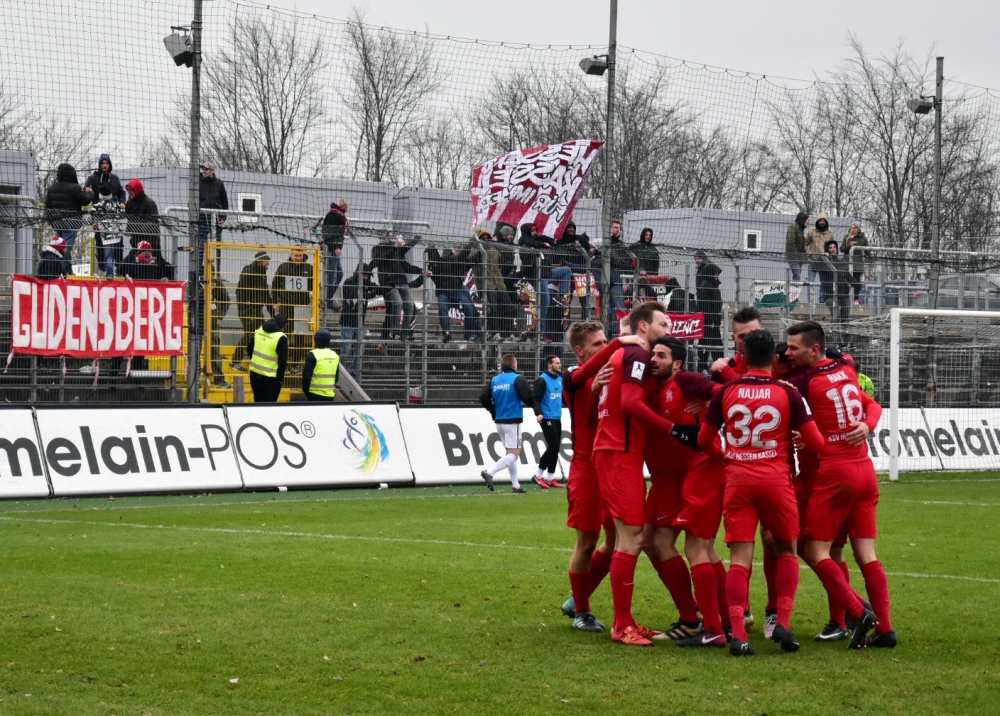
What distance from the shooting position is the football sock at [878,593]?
787 cm

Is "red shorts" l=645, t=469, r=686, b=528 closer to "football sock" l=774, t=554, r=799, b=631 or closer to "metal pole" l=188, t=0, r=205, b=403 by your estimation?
"football sock" l=774, t=554, r=799, b=631

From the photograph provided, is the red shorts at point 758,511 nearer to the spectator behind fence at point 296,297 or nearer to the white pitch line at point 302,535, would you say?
the white pitch line at point 302,535

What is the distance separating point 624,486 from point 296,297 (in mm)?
13036

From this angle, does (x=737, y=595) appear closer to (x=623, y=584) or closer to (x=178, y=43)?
(x=623, y=584)

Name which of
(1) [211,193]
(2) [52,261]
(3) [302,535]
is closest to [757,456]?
(3) [302,535]

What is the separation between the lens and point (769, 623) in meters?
8.20

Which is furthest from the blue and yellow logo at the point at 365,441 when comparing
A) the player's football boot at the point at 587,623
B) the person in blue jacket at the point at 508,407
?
the player's football boot at the point at 587,623

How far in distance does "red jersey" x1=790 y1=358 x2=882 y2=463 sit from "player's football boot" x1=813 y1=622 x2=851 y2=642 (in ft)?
3.33

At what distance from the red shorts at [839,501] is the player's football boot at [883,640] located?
630 millimetres

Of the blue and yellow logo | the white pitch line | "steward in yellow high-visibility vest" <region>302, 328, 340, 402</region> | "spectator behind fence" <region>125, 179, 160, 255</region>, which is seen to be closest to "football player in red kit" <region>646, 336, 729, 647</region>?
the white pitch line

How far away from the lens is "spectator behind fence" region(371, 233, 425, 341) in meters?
20.4

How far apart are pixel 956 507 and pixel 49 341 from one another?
12019 mm

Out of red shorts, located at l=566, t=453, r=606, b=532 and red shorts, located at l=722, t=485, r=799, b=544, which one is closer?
red shorts, located at l=722, t=485, r=799, b=544

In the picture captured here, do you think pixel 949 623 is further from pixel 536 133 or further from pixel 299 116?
pixel 536 133
